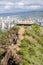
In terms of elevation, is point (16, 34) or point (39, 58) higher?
point (16, 34)

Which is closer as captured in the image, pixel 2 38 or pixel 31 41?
pixel 31 41

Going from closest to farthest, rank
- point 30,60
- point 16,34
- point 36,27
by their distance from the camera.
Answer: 1. point 30,60
2. point 16,34
3. point 36,27

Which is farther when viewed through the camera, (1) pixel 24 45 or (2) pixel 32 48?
(1) pixel 24 45

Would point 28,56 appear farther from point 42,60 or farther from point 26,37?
point 26,37

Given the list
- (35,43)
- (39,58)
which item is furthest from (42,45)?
(39,58)

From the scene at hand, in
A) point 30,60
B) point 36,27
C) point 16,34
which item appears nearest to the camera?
point 30,60

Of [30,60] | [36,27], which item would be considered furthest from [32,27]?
[30,60]
